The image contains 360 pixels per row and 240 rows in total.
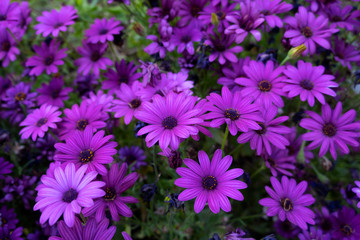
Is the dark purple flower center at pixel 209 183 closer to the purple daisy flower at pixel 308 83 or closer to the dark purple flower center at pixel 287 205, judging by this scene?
the dark purple flower center at pixel 287 205

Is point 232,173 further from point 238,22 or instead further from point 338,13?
point 338,13

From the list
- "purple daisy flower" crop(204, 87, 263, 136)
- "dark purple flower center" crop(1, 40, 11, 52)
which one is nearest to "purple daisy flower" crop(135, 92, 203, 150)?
"purple daisy flower" crop(204, 87, 263, 136)

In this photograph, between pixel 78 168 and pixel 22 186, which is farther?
pixel 22 186

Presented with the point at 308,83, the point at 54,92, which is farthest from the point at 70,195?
the point at 308,83

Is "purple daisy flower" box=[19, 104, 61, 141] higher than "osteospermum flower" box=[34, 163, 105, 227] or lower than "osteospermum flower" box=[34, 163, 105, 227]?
lower

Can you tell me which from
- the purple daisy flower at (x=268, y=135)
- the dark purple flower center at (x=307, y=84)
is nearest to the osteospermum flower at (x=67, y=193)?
the purple daisy flower at (x=268, y=135)

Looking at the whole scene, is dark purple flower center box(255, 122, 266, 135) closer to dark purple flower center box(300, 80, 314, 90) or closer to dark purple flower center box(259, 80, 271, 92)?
dark purple flower center box(259, 80, 271, 92)

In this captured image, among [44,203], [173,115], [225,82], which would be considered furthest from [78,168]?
[225,82]
